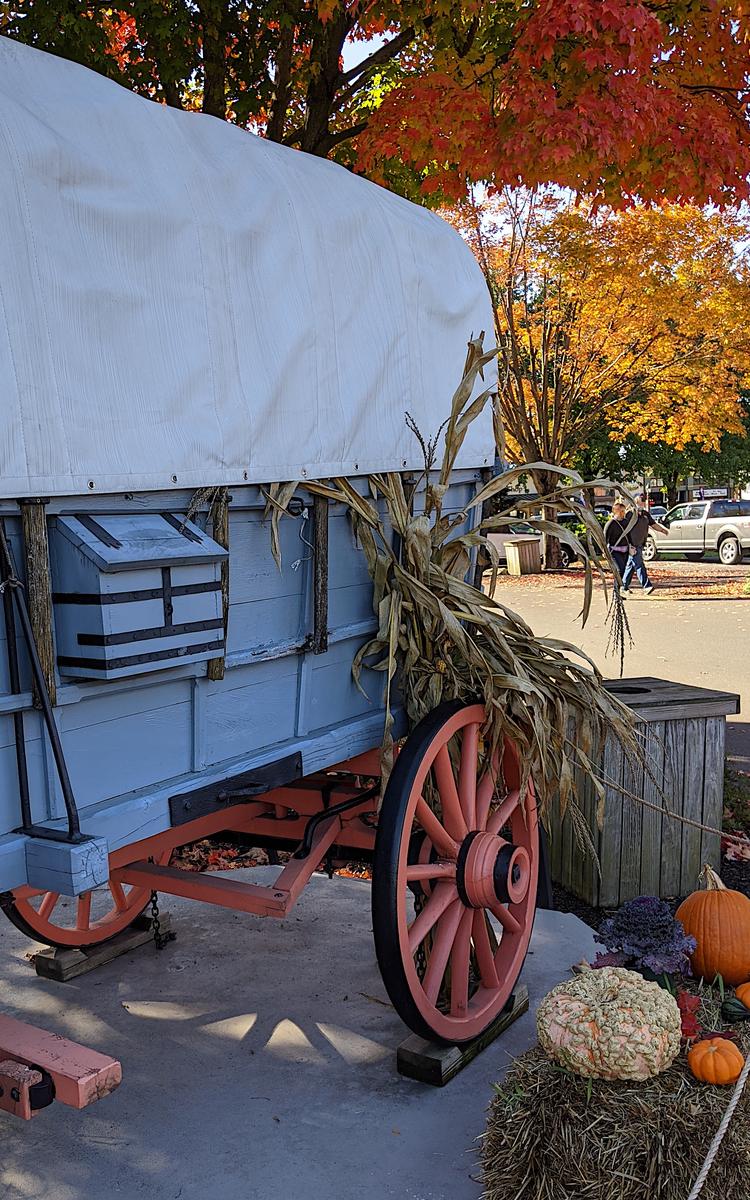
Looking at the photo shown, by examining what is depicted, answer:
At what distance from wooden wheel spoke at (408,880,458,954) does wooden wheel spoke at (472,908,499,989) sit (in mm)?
177

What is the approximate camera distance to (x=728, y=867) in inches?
217

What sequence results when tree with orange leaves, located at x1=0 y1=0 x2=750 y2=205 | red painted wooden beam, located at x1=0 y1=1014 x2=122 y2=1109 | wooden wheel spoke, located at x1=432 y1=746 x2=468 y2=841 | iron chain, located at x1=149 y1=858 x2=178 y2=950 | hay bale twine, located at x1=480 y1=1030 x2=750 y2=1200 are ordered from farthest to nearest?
tree with orange leaves, located at x1=0 y1=0 x2=750 y2=205 → iron chain, located at x1=149 y1=858 x2=178 y2=950 → wooden wheel spoke, located at x1=432 y1=746 x2=468 y2=841 → hay bale twine, located at x1=480 y1=1030 x2=750 y2=1200 → red painted wooden beam, located at x1=0 y1=1014 x2=122 y2=1109

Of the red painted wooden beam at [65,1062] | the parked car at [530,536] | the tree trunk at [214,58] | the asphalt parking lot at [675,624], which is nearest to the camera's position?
the red painted wooden beam at [65,1062]

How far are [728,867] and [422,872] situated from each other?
2.76 meters

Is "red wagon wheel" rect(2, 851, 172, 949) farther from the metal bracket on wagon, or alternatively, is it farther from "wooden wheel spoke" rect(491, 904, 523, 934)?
"wooden wheel spoke" rect(491, 904, 523, 934)

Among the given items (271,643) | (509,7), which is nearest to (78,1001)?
(271,643)

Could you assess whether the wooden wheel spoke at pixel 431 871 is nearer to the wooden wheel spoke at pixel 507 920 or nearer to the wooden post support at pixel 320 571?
the wooden wheel spoke at pixel 507 920

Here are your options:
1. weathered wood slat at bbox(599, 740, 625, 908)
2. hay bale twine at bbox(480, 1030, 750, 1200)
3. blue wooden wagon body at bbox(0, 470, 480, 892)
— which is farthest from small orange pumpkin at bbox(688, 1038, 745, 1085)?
weathered wood slat at bbox(599, 740, 625, 908)

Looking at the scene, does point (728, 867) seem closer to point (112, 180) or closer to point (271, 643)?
point (271, 643)

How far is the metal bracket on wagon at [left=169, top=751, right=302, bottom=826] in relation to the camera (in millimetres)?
2771

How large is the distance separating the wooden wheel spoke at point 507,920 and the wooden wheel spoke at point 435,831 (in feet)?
1.14

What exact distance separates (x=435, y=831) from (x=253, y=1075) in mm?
1043

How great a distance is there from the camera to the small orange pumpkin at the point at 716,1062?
9.50ft

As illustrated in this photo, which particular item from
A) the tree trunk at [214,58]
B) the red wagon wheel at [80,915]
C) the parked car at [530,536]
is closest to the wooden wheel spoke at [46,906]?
the red wagon wheel at [80,915]
